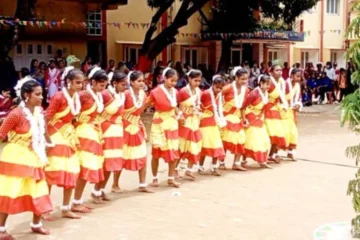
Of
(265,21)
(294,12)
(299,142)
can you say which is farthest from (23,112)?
(265,21)

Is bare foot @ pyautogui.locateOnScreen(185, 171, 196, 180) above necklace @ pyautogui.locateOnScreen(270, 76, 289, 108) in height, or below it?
below

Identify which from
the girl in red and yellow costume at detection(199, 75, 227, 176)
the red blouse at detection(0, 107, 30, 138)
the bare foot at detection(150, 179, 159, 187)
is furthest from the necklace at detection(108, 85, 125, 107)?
the girl in red and yellow costume at detection(199, 75, 227, 176)

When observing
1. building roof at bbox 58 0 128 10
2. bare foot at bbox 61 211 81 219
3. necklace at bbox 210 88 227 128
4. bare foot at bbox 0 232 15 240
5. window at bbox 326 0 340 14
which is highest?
window at bbox 326 0 340 14

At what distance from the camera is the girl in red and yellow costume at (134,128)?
7.63 meters

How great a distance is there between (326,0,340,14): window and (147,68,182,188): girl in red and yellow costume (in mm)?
25586

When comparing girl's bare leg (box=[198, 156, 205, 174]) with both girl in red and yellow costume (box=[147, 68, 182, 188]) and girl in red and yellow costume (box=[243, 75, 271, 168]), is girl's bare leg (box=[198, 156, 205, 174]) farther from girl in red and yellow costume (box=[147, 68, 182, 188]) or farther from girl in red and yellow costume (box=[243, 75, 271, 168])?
girl in red and yellow costume (box=[147, 68, 182, 188])

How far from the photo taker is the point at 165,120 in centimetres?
812

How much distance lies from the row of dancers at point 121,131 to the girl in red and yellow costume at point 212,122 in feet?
0.05

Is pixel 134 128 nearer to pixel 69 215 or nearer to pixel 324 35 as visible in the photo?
pixel 69 215

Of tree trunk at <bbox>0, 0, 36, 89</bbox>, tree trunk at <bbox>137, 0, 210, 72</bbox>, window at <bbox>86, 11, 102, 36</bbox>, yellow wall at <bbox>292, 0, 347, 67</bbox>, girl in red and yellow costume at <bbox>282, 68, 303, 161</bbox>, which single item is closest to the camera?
girl in red and yellow costume at <bbox>282, 68, 303, 161</bbox>

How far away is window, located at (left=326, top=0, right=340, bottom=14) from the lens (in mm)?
31984

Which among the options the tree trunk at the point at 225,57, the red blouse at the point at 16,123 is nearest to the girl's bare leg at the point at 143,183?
the red blouse at the point at 16,123

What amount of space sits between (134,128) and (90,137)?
1.00 metres

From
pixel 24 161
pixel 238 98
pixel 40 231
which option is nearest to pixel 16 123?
pixel 24 161
